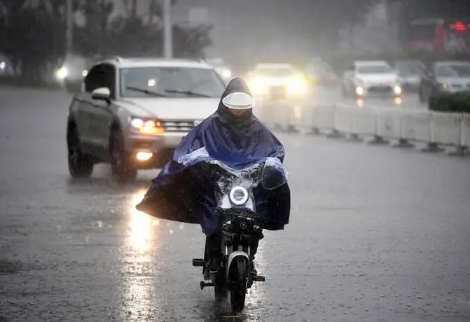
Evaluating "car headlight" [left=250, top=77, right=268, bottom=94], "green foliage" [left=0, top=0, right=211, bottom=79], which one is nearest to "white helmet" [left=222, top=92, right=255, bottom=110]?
"car headlight" [left=250, top=77, right=268, bottom=94]

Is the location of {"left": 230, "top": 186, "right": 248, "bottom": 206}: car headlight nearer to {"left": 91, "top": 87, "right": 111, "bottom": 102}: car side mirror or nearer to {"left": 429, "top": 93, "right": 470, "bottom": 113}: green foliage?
{"left": 91, "top": 87, "right": 111, "bottom": 102}: car side mirror

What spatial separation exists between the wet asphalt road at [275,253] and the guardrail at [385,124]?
3.89 meters

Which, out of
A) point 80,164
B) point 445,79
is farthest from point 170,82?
point 445,79

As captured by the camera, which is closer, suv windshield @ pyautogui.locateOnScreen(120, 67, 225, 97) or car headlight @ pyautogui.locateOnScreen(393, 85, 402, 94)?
suv windshield @ pyautogui.locateOnScreen(120, 67, 225, 97)

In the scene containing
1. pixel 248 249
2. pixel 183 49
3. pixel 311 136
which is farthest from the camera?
pixel 183 49

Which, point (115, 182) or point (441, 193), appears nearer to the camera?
point (441, 193)

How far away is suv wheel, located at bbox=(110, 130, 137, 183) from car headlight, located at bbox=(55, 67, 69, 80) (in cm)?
5127

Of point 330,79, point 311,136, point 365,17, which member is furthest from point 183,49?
point 365,17

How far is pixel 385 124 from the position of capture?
29.3 metres

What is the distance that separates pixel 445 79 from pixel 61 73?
30315 mm

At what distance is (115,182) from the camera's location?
1970 cm

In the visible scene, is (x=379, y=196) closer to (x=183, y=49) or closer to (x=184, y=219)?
(x=184, y=219)

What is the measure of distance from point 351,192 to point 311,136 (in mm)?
14427

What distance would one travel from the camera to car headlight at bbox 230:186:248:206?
9.00m
